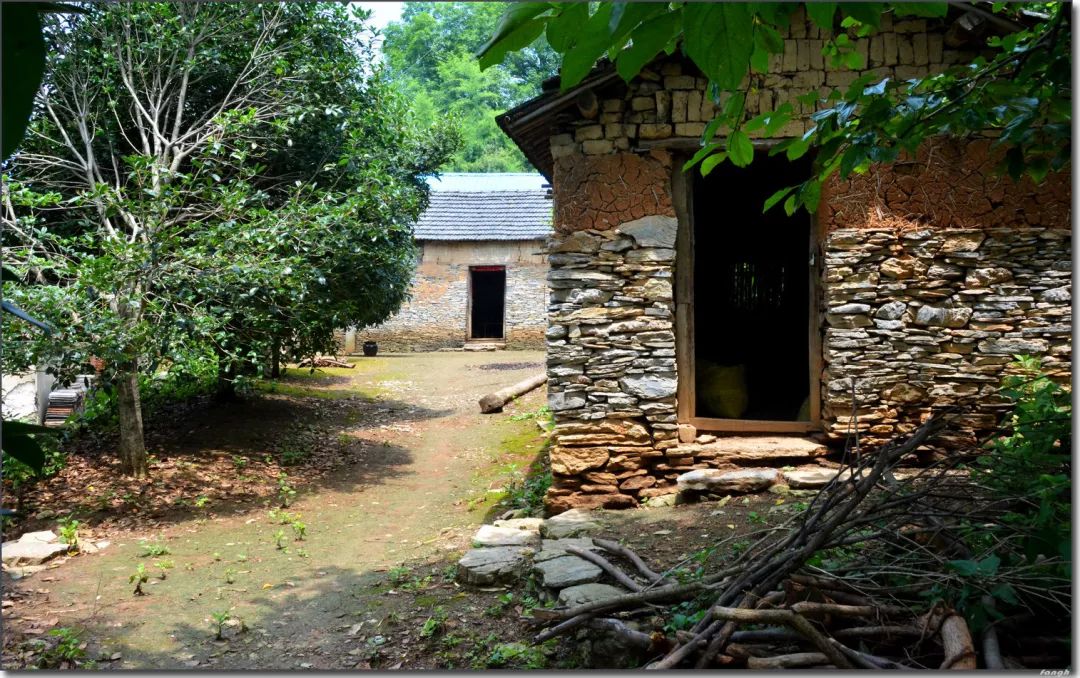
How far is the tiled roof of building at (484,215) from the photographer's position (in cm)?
1822

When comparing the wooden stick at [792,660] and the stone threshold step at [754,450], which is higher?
the stone threshold step at [754,450]

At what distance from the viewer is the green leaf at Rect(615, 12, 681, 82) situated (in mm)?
1418

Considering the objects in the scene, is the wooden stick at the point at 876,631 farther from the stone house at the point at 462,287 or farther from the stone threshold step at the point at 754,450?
Answer: the stone house at the point at 462,287

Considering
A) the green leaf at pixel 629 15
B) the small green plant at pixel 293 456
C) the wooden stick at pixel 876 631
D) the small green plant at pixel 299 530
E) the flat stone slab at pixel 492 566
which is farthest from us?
the small green plant at pixel 293 456

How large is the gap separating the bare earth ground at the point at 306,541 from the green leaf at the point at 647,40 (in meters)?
2.75

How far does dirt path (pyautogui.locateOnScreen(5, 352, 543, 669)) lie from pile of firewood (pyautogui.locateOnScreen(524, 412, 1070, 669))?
1.40 metres

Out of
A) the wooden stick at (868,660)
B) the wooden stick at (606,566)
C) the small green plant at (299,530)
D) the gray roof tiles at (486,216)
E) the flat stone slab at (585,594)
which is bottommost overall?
the small green plant at (299,530)

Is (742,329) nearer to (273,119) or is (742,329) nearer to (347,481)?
(347,481)

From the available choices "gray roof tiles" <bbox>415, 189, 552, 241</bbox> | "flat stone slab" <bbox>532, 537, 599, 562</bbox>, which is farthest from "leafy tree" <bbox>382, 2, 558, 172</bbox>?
"flat stone slab" <bbox>532, 537, 599, 562</bbox>

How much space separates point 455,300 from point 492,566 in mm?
13756

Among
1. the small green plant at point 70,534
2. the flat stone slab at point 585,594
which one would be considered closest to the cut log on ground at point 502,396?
the small green plant at point 70,534

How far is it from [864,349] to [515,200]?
14.9 metres

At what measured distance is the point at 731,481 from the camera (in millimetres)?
5633

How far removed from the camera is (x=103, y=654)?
399 centimetres
